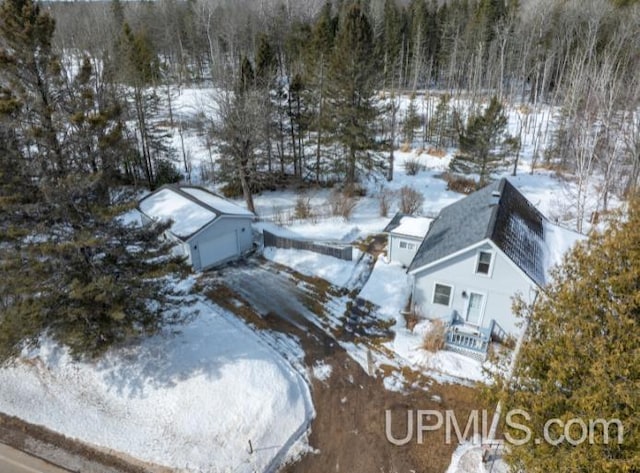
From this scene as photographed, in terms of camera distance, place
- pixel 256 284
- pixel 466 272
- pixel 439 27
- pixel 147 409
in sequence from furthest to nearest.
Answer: pixel 439 27 < pixel 256 284 < pixel 466 272 < pixel 147 409

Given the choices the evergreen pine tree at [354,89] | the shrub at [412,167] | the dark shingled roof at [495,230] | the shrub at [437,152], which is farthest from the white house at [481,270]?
the shrub at [437,152]

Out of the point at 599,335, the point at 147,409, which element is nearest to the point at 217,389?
the point at 147,409

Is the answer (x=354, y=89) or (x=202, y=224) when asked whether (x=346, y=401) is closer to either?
(x=202, y=224)

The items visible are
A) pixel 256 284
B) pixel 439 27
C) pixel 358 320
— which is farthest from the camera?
pixel 439 27

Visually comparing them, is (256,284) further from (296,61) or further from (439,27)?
(439,27)

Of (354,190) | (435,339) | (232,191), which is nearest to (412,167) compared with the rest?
(354,190)

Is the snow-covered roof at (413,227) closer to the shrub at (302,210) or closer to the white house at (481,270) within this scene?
the white house at (481,270)
